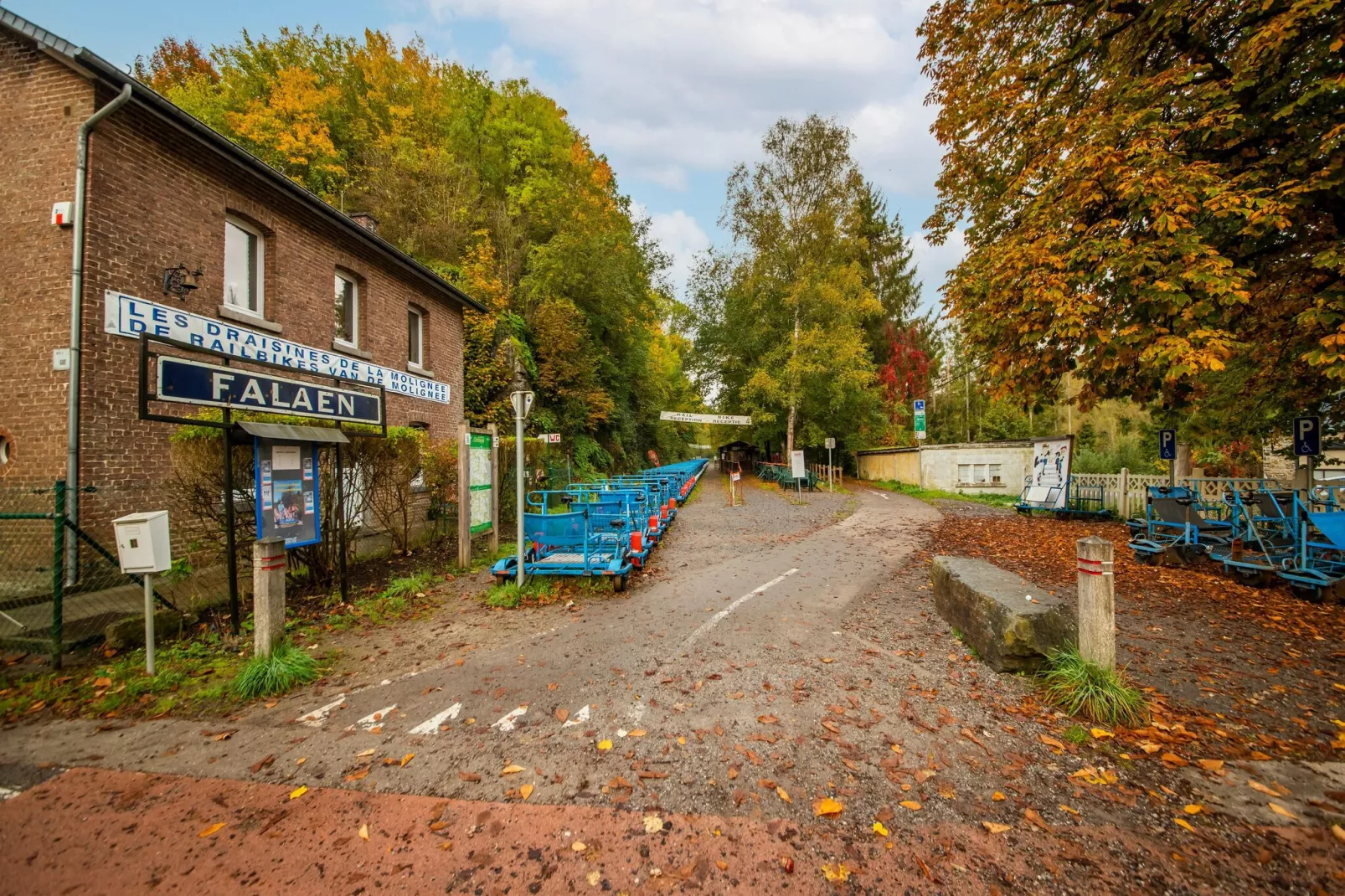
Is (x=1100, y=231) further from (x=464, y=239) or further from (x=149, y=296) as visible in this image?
(x=464, y=239)

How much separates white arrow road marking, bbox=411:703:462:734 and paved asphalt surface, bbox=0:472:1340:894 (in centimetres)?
2

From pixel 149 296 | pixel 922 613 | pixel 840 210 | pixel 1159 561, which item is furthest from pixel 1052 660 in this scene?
pixel 840 210

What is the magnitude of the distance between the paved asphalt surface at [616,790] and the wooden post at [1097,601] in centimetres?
70

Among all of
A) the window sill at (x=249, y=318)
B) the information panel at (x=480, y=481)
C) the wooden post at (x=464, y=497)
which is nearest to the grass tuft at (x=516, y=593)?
the wooden post at (x=464, y=497)

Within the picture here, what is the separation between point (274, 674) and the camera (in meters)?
4.29

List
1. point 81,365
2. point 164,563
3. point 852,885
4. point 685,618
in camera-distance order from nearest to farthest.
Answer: point 852,885 < point 164,563 < point 685,618 < point 81,365

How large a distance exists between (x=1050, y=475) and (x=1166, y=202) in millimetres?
11622

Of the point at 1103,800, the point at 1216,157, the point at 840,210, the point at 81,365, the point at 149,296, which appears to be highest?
the point at 840,210

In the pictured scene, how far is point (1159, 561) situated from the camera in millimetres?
8383

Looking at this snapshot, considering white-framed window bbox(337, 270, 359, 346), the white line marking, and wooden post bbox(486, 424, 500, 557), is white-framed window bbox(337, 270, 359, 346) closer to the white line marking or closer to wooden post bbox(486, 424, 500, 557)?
wooden post bbox(486, 424, 500, 557)

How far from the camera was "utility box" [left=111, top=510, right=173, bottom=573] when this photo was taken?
4.35m

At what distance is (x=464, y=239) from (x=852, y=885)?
A: 22.7 metres

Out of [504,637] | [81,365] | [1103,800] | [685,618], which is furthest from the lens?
[81,365]

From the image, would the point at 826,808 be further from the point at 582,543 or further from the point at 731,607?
the point at 582,543
